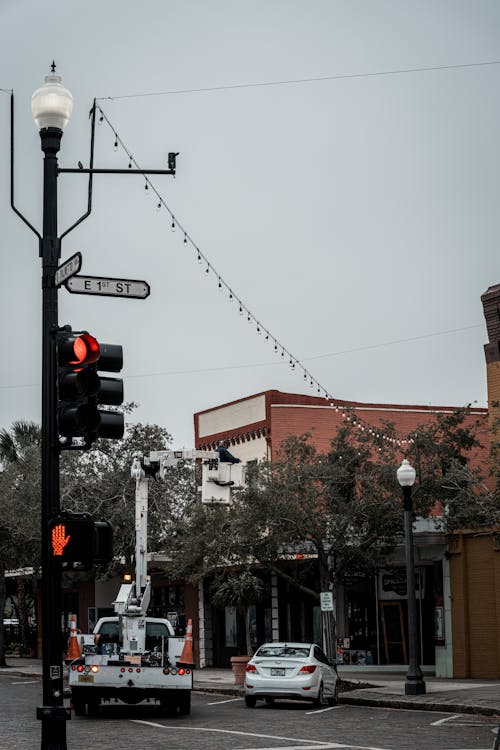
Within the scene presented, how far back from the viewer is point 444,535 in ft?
111

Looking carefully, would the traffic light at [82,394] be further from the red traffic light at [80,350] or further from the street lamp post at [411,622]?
the street lamp post at [411,622]

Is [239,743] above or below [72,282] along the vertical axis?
below

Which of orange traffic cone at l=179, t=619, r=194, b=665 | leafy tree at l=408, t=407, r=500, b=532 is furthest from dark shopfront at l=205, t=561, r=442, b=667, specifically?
orange traffic cone at l=179, t=619, r=194, b=665

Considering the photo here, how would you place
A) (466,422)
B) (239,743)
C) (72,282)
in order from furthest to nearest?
(466,422) → (239,743) → (72,282)

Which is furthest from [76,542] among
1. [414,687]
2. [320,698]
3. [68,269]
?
[414,687]

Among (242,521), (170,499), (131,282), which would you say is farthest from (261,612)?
(131,282)

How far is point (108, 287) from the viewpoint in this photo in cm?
1257

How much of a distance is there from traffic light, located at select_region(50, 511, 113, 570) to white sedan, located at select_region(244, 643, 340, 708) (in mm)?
13621

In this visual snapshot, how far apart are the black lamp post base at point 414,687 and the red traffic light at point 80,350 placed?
675 inches

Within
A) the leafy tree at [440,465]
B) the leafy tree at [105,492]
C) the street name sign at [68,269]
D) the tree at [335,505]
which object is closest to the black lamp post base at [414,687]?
the tree at [335,505]

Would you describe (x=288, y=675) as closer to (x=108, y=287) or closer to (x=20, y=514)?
(x=108, y=287)

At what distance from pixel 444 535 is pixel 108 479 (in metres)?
12.5

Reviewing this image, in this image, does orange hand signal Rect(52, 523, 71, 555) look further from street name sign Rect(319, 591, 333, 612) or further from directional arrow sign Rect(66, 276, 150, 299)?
street name sign Rect(319, 591, 333, 612)

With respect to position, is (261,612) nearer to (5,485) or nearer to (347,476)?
(5,485)
